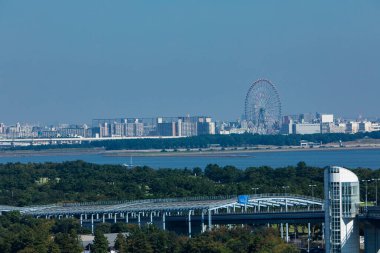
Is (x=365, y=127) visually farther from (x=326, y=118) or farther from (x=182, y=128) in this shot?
(x=182, y=128)

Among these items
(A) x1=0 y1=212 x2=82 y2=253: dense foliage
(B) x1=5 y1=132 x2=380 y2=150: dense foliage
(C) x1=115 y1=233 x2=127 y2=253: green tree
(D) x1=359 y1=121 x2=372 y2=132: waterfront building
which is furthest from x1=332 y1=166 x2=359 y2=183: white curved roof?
(D) x1=359 y1=121 x2=372 y2=132: waterfront building

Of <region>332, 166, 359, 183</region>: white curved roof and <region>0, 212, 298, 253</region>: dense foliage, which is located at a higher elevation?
<region>332, 166, 359, 183</region>: white curved roof

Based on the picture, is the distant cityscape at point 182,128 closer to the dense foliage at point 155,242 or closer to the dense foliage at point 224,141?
the dense foliage at point 224,141

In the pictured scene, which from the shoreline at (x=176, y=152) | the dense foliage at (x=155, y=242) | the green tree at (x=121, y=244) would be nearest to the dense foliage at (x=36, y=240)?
the dense foliage at (x=155, y=242)

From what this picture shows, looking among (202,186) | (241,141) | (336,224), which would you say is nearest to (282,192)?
(202,186)

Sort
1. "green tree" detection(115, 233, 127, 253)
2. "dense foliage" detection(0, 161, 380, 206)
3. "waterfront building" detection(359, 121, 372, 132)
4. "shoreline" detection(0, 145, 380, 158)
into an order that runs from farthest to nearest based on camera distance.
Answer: "waterfront building" detection(359, 121, 372, 132)
"shoreline" detection(0, 145, 380, 158)
"dense foliage" detection(0, 161, 380, 206)
"green tree" detection(115, 233, 127, 253)

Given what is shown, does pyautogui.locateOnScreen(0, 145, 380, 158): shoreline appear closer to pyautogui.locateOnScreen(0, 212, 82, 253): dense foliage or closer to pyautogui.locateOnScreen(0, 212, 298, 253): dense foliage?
pyautogui.locateOnScreen(0, 212, 82, 253): dense foliage

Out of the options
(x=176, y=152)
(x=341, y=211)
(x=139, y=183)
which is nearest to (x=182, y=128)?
(x=176, y=152)
